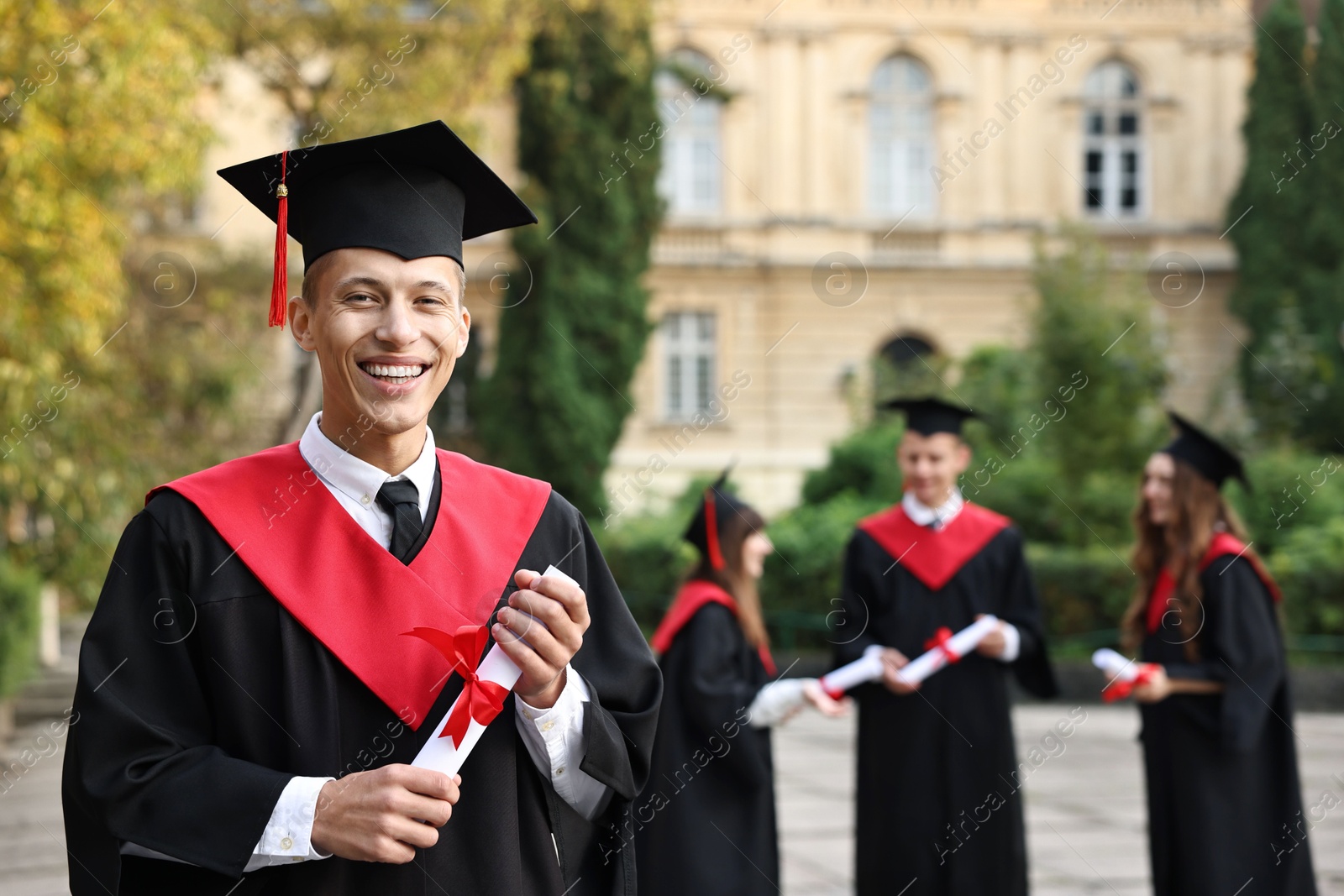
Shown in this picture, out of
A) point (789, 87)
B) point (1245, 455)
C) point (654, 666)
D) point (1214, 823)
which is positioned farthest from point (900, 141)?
point (654, 666)

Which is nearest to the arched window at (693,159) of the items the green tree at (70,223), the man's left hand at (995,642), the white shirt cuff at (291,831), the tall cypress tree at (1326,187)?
the tall cypress tree at (1326,187)

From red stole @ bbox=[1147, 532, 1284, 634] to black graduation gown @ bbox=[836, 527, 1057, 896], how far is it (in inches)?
19.6

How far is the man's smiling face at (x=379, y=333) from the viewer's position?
2186 mm

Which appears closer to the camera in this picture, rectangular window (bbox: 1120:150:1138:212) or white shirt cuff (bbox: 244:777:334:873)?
white shirt cuff (bbox: 244:777:334:873)

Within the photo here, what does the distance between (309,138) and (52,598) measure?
5875 millimetres

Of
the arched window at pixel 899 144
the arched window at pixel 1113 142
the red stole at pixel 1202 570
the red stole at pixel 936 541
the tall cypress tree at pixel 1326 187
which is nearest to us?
the red stole at pixel 1202 570

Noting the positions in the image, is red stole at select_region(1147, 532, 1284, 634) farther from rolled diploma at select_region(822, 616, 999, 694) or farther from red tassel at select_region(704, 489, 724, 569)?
red tassel at select_region(704, 489, 724, 569)

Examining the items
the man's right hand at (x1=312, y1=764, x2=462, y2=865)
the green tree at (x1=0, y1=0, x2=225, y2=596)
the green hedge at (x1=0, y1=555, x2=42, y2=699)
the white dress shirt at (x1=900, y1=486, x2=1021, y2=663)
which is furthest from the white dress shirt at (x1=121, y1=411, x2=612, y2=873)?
the green hedge at (x1=0, y1=555, x2=42, y2=699)

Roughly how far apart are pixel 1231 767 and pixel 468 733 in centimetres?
360

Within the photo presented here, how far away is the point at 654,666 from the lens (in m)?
2.39

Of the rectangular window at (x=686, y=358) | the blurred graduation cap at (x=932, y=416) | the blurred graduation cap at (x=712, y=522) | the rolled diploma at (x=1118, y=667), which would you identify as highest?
the rectangular window at (x=686, y=358)

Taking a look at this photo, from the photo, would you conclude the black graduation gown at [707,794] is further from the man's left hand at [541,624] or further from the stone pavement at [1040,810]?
the man's left hand at [541,624]

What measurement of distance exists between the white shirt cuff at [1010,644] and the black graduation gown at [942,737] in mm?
62

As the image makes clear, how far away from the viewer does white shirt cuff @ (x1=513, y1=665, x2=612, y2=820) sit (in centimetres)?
215
